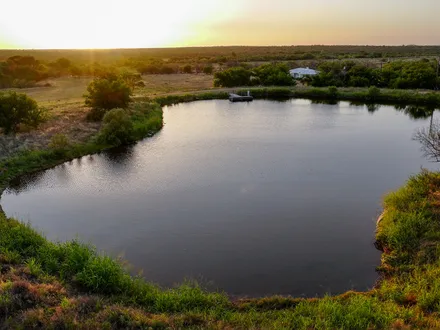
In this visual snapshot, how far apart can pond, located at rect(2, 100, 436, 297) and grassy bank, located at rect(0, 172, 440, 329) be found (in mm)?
1402

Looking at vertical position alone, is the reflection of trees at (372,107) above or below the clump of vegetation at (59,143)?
above

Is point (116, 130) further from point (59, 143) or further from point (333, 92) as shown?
point (333, 92)

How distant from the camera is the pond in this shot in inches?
550

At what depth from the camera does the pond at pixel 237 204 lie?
45.9 feet

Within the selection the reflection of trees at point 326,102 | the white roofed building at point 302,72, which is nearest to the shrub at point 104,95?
the reflection of trees at point 326,102

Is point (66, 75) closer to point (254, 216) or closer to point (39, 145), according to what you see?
point (39, 145)

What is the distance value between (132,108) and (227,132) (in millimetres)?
10539

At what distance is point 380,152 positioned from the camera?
27812 millimetres

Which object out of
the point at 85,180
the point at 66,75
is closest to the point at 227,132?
the point at 85,180

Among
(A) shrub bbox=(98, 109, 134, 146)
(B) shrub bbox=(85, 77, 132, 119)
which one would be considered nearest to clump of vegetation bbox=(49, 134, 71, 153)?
(A) shrub bbox=(98, 109, 134, 146)

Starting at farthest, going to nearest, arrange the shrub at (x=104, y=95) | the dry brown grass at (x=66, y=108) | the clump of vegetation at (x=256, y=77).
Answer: the clump of vegetation at (x=256, y=77) → the shrub at (x=104, y=95) → the dry brown grass at (x=66, y=108)

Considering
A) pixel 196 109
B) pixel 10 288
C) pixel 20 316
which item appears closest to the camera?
pixel 20 316

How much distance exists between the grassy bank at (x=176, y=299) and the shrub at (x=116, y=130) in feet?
54.3

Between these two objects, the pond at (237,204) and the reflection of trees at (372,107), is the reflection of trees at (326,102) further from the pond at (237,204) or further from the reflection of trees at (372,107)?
the pond at (237,204)
